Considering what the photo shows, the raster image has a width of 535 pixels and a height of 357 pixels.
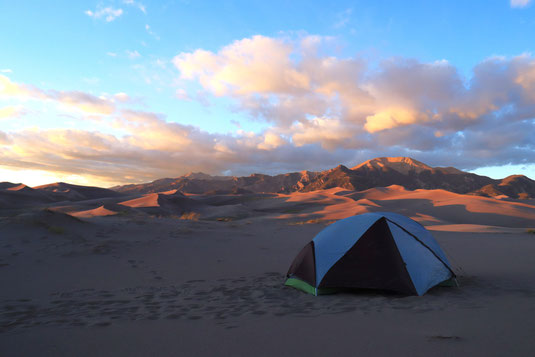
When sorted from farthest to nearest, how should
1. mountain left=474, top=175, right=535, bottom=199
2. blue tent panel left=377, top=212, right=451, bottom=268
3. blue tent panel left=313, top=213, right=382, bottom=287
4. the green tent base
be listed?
mountain left=474, top=175, right=535, bottom=199, blue tent panel left=377, top=212, right=451, bottom=268, blue tent panel left=313, top=213, right=382, bottom=287, the green tent base

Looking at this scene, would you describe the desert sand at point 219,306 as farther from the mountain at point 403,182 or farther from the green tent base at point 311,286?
the mountain at point 403,182

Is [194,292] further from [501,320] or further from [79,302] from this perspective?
[501,320]

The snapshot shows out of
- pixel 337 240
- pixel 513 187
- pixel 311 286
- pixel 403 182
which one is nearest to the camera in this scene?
pixel 311 286

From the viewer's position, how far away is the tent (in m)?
5.63

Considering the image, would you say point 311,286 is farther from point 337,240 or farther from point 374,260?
point 374,260

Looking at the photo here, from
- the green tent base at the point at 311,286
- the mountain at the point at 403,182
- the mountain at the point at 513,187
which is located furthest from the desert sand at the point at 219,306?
the mountain at the point at 513,187

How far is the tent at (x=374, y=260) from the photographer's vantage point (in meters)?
5.63

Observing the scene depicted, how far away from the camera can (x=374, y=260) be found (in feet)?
19.1

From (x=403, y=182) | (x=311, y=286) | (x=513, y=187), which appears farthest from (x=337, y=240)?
(x=403, y=182)

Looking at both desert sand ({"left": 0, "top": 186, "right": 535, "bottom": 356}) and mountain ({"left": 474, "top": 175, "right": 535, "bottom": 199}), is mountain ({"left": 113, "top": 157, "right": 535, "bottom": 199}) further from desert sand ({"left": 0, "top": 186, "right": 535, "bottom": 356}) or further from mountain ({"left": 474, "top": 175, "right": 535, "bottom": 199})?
desert sand ({"left": 0, "top": 186, "right": 535, "bottom": 356})

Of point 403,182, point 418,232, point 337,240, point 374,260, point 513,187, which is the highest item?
point 403,182

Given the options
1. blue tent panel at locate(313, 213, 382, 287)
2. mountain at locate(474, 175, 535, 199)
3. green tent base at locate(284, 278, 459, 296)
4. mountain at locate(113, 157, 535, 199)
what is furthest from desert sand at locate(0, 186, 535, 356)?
mountain at locate(474, 175, 535, 199)

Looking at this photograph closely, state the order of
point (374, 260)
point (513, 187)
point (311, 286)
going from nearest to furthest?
point (374, 260)
point (311, 286)
point (513, 187)

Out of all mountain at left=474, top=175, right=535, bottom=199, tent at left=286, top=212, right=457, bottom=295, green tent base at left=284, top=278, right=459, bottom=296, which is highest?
mountain at left=474, top=175, right=535, bottom=199
